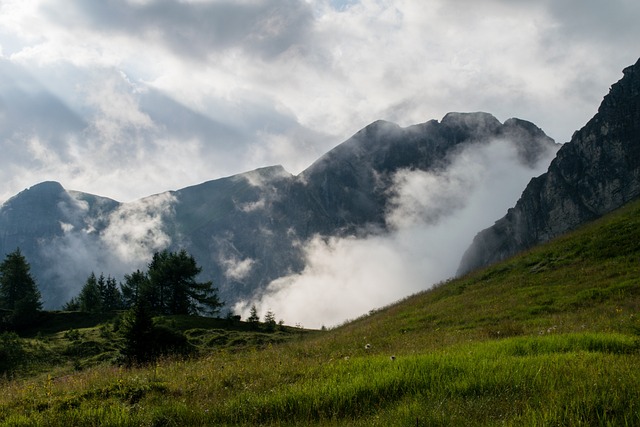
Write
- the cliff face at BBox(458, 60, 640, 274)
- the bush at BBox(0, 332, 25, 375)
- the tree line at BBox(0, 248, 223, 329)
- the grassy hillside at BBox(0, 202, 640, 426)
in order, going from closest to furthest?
1. the grassy hillside at BBox(0, 202, 640, 426)
2. the bush at BBox(0, 332, 25, 375)
3. the tree line at BBox(0, 248, 223, 329)
4. the cliff face at BBox(458, 60, 640, 274)

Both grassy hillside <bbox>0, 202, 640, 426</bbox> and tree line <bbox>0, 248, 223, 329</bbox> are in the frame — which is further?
tree line <bbox>0, 248, 223, 329</bbox>

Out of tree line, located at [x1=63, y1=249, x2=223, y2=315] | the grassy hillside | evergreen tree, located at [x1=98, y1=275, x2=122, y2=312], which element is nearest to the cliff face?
tree line, located at [x1=63, y1=249, x2=223, y2=315]

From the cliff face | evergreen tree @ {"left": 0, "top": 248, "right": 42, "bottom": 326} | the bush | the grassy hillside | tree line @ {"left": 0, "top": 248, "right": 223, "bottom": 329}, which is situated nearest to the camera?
the grassy hillside

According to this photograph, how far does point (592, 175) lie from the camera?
13788 centimetres

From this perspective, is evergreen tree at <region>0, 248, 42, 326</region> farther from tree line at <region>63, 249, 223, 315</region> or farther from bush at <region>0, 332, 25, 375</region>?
bush at <region>0, 332, 25, 375</region>

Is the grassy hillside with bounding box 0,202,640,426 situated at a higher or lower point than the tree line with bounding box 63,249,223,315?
lower

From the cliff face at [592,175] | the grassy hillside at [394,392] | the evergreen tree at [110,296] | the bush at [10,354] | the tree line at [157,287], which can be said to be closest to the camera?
the grassy hillside at [394,392]

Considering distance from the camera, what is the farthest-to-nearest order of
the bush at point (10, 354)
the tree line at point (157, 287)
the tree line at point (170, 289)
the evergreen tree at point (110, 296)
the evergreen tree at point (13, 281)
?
the evergreen tree at point (110, 296) → the tree line at point (170, 289) → the tree line at point (157, 287) → the evergreen tree at point (13, 281) → the bush at point (10, 354)

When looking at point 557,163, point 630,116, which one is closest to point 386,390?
point 630,116

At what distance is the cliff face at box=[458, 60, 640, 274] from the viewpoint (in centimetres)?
11619

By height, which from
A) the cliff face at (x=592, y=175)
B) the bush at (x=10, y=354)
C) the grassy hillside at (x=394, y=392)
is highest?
the cliff face at (x=592, y=175)

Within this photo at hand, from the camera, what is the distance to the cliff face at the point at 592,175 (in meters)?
116

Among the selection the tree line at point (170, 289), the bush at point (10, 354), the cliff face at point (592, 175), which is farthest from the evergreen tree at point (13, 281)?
the cliff face at point (592, 175)

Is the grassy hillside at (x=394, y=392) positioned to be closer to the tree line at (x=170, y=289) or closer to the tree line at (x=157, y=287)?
the tree line at (x=157, y=287)
